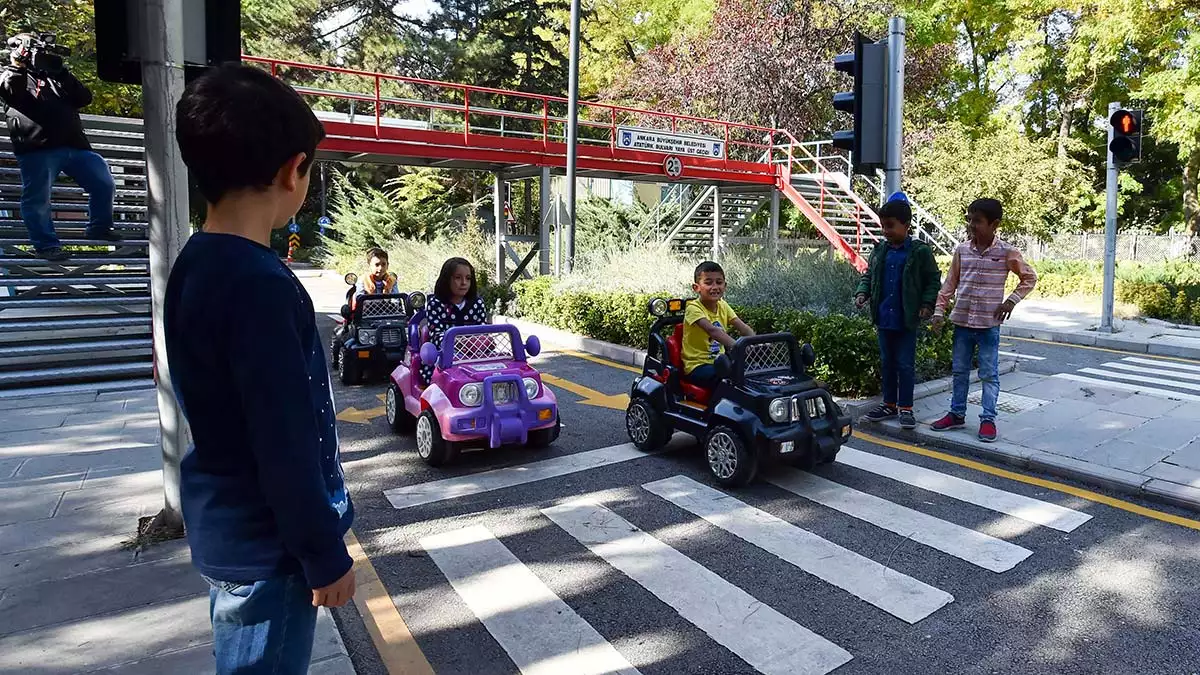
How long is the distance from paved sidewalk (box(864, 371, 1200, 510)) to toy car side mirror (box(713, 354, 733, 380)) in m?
2.30

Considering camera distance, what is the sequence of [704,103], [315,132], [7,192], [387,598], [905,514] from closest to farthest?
[315,132] → [387,598] → [905,514] → [7,192] → [704,103]

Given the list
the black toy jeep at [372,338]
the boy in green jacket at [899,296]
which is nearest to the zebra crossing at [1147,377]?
the boy in green jacket at [899,296]

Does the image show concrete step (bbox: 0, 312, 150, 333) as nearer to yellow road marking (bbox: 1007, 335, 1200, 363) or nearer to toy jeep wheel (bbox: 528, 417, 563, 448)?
toy jeep wheel (bbox: 528, 417, 563, 448)

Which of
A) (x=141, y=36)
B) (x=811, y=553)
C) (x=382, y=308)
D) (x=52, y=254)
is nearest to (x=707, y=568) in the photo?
(x=811, y=553)

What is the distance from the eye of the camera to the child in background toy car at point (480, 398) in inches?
219

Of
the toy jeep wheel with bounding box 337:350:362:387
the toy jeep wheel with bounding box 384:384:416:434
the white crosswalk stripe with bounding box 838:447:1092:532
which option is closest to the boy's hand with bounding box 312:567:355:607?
the white crosswalk stripe with bounding box 838:447:1092:532

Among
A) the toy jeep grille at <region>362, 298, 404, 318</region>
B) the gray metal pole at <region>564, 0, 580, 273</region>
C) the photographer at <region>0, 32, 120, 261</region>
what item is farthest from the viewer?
the gray metal pole at <region>564, 0, 580, 273</region>

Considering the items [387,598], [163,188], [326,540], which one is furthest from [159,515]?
[326,540]

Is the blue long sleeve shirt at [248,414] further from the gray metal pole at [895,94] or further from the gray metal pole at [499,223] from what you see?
the gray metal pole at [499,223]

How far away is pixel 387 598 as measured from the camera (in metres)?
3.76

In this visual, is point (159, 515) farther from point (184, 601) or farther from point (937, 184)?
point (937, 184)

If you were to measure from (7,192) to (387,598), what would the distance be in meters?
9.16

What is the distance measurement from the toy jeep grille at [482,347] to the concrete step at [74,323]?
510cm

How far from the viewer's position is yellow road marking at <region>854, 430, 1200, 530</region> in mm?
4824
